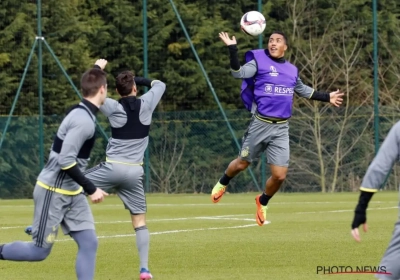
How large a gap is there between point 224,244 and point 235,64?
2.30 meters

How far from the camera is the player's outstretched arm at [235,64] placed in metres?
12.9

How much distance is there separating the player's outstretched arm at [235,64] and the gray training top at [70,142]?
16.6 feet

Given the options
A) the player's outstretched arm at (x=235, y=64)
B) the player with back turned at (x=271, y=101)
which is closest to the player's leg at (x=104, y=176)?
the player's outstretched arm at (x=235, y=64)

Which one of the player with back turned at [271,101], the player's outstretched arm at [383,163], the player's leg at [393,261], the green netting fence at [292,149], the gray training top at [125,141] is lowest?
the green netting fence at [292,149]

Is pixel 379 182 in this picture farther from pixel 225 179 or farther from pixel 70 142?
pixel 225 179

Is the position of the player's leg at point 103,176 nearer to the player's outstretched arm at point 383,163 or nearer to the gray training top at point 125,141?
the gray training top at point 125,141

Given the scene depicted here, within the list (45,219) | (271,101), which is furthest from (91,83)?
(271,101)

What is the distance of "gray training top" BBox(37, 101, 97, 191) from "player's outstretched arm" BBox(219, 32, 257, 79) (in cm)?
506

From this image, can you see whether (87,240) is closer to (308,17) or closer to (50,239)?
(50,239)

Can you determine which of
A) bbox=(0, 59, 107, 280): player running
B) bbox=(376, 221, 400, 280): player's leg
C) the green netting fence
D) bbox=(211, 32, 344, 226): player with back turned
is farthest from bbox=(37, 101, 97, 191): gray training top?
the green netting fence

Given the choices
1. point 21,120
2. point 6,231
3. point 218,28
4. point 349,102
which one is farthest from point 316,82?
point 6,231

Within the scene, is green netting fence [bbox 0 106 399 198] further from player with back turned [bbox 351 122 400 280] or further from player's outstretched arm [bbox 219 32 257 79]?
player with back turned [bbox 351 122 400 280]

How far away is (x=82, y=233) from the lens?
8.16 meters

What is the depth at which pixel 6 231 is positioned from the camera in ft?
48.6
